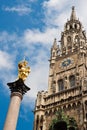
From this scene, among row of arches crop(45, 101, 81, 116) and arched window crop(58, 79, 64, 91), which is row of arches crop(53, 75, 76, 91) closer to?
arched window crop(58, 79, 64, 91)

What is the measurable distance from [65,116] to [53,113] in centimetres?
247

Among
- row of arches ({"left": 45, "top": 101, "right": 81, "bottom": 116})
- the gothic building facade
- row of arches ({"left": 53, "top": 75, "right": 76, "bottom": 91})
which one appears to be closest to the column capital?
the gothic building facade

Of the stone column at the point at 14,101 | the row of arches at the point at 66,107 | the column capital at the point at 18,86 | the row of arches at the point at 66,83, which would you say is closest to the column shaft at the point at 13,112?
the stone column at the point at 14,101

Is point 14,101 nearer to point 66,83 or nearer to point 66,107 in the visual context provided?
point 66,107

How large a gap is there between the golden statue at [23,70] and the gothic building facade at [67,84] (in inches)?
776

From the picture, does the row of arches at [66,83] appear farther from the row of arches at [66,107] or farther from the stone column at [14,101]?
the stone column at [14,101]

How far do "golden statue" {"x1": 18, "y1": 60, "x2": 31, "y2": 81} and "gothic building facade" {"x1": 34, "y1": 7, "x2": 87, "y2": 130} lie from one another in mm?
19711

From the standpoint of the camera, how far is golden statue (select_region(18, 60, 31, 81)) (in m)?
23.7

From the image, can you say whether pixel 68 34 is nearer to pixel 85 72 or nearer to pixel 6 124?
pixel 85 72

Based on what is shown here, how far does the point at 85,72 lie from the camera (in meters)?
51.0

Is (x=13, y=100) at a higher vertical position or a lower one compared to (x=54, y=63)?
lower

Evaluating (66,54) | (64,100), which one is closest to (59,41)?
(66,54)

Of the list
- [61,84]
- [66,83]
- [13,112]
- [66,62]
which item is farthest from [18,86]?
[66,62]

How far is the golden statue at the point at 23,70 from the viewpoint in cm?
2370
